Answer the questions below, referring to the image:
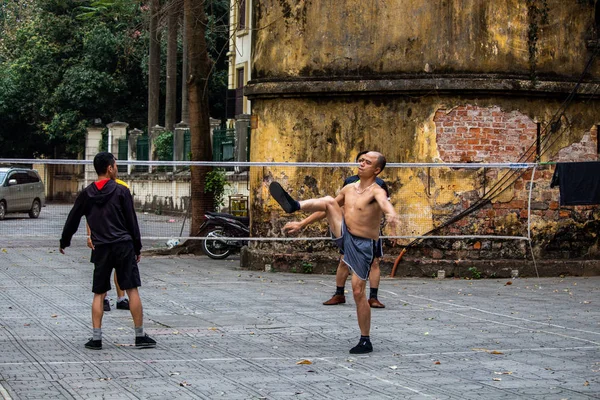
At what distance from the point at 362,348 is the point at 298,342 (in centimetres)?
92

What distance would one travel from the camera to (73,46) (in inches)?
2025

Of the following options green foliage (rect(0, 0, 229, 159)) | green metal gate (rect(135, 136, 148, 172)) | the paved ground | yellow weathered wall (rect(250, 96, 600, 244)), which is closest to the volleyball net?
yellow weathered wall (rect(250, 96, 600, 244))

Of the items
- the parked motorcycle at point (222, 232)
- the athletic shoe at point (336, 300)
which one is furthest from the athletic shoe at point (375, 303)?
the parked motorcycle at point (222, 232)

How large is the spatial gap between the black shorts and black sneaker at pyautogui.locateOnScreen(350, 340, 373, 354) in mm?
2183

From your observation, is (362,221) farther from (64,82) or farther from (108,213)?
(64,82)

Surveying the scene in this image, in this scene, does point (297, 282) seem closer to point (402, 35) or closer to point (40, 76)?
point (402, 35)

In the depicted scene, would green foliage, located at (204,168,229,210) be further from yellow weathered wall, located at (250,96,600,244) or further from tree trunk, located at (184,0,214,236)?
yellow weathered wall, located at (250,96,600,244)

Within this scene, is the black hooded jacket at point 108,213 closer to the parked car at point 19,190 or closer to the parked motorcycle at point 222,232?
the parked motorcycle at point 222,232

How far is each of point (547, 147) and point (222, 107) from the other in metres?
33.8

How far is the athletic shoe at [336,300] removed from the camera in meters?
13.8

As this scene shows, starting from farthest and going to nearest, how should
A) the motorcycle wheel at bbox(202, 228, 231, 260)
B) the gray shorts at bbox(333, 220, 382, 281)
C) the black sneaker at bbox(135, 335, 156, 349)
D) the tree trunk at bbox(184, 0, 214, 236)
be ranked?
the tree trunk at bbox(184, 0, 214, 236)
the motorcycle wheel at bbox(202, 228, 231, 260)
the gray shorts at bbox(333, 220, 382, 281)
the black sneaker at bbox(135, 335, 156, 349)

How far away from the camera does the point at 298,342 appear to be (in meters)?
10.7

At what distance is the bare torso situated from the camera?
10.4 m

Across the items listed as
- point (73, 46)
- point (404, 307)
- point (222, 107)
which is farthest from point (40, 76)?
point (404, 307)
